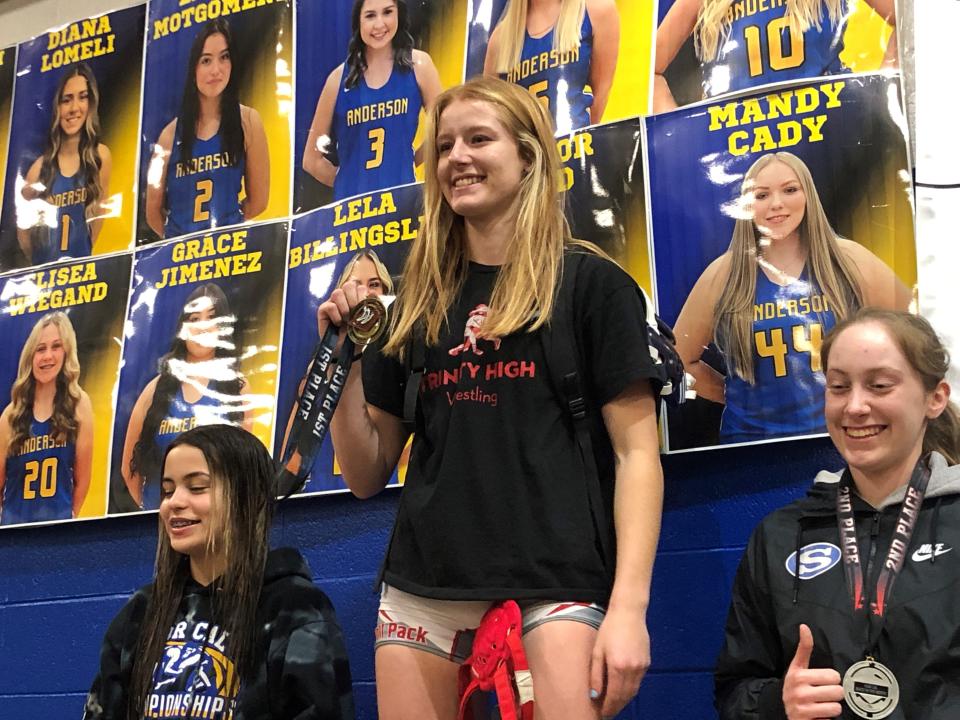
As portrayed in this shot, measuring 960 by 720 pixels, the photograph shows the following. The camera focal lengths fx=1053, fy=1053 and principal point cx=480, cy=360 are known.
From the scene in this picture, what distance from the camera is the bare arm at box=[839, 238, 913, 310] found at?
203 cm

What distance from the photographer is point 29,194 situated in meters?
3.18

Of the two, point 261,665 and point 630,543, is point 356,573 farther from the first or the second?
point 630,543

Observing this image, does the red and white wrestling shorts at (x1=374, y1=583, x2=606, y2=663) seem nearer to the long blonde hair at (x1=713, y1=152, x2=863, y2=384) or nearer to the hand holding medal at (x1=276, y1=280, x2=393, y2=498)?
the hand holding medal at (x1=276, y1=280, x2=393, y2=498)

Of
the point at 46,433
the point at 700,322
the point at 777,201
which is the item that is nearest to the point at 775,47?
the point at 777,201

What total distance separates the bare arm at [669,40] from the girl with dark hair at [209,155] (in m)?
1.08

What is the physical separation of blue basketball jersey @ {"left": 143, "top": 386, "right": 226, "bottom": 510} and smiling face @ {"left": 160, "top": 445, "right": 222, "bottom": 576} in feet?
1.75

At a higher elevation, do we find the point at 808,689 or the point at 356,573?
the point at 356,573

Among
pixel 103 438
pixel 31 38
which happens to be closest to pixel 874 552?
pixel 103 438

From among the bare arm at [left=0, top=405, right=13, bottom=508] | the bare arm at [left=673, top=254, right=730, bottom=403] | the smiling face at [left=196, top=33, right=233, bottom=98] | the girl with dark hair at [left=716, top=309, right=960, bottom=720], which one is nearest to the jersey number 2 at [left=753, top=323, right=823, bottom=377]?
the bare arm at [left=673, top=254, right=730, bottom=403]

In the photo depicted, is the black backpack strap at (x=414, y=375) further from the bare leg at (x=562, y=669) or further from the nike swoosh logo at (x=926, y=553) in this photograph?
the nike swoosh logo at (x=926, y=553)

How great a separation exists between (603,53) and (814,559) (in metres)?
1.30

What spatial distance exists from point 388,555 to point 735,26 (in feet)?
4.51

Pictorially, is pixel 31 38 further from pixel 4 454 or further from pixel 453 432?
pixel 453 432

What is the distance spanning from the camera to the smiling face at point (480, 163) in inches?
70.8
